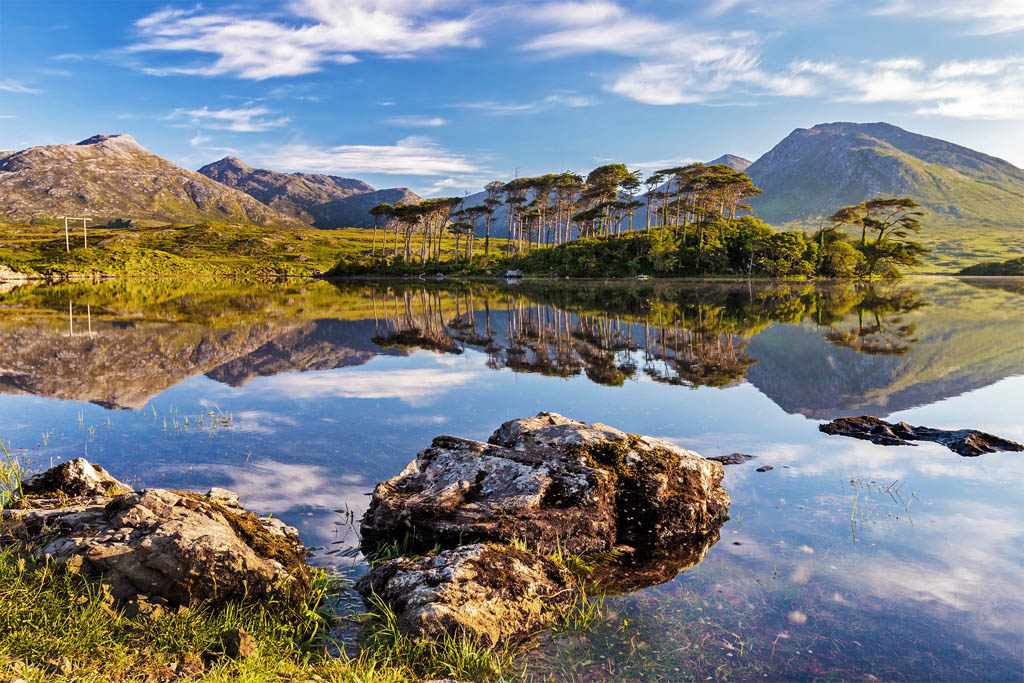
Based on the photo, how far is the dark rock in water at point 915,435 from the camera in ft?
35.3

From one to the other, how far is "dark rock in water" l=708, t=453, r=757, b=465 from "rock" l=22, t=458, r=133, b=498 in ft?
31.9

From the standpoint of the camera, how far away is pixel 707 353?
2147 cm

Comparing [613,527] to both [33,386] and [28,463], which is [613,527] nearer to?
[28,463]

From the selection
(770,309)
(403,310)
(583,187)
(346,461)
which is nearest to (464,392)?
(346,461)

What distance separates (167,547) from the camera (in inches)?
198

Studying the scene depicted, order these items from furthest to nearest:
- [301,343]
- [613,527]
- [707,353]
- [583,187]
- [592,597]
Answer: [583,187], [301,343], [707,353], [613,527], [592,597]

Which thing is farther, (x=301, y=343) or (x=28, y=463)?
(x=301, y=343)

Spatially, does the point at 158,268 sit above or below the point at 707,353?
above

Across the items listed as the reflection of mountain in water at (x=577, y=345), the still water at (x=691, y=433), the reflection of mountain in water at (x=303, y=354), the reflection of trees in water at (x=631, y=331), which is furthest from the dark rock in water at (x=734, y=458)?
the reflection of mountain in water at (x=303, y=354)

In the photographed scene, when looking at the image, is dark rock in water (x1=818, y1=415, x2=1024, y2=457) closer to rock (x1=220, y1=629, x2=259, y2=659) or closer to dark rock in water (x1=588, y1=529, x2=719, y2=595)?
dark rock in water (x1=588, y1=529, x2=719, y2=595)

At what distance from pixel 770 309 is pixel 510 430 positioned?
34061 millimetres

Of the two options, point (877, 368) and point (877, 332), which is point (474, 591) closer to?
point (877, 368)

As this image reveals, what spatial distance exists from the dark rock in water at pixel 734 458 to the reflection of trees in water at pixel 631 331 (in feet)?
19.8

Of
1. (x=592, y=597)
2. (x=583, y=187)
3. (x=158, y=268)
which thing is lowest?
(x=592, y=597)
